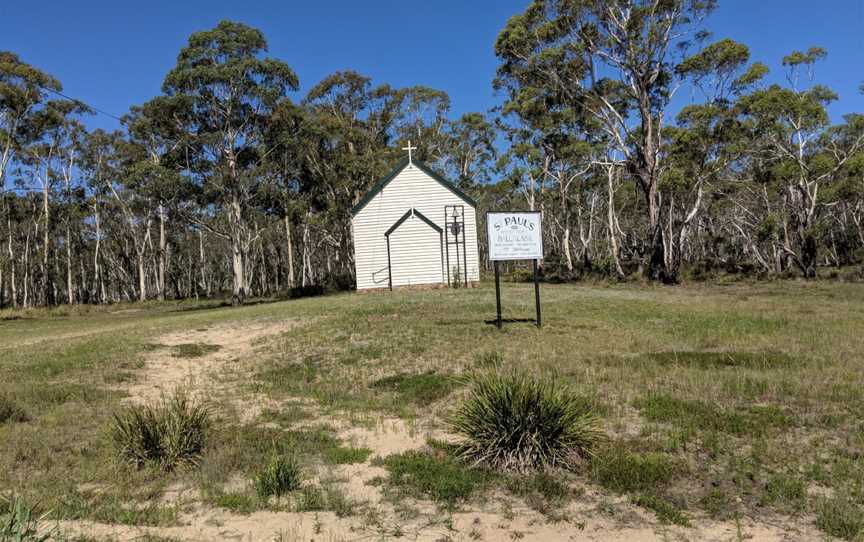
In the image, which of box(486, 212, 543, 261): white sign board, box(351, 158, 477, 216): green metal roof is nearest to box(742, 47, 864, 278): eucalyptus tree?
box(351, 158, 477, 216): green metal roof

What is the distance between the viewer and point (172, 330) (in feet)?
54.1

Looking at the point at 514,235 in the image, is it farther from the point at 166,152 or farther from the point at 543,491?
the point at 166,152

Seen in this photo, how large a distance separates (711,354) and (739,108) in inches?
1035

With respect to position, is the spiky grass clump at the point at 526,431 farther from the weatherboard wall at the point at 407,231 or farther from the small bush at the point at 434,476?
the weatherboard wall at the point at 407,231

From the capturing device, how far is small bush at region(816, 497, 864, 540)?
408cm

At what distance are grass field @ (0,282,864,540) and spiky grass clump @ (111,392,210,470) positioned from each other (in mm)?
142

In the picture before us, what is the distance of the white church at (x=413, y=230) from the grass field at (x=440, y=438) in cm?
1452

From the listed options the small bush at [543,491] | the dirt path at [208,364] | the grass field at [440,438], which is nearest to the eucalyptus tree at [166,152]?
the dirt path at [208,364]

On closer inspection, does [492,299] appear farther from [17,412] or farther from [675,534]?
[675,534]

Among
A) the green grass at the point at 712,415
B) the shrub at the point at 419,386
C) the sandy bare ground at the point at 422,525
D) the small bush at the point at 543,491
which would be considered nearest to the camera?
the sandy bare ground at the point at 422,525

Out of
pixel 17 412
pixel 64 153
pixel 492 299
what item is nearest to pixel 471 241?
pixel 492 299

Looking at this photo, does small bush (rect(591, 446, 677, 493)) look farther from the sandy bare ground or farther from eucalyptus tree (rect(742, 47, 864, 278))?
eucalyptus tree (rect(742, 47, 864, 278))

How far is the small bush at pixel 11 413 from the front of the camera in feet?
24.9

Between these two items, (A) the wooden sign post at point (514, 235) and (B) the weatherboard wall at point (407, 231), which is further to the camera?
(B) the weatherboard wall at point (407, 231)
